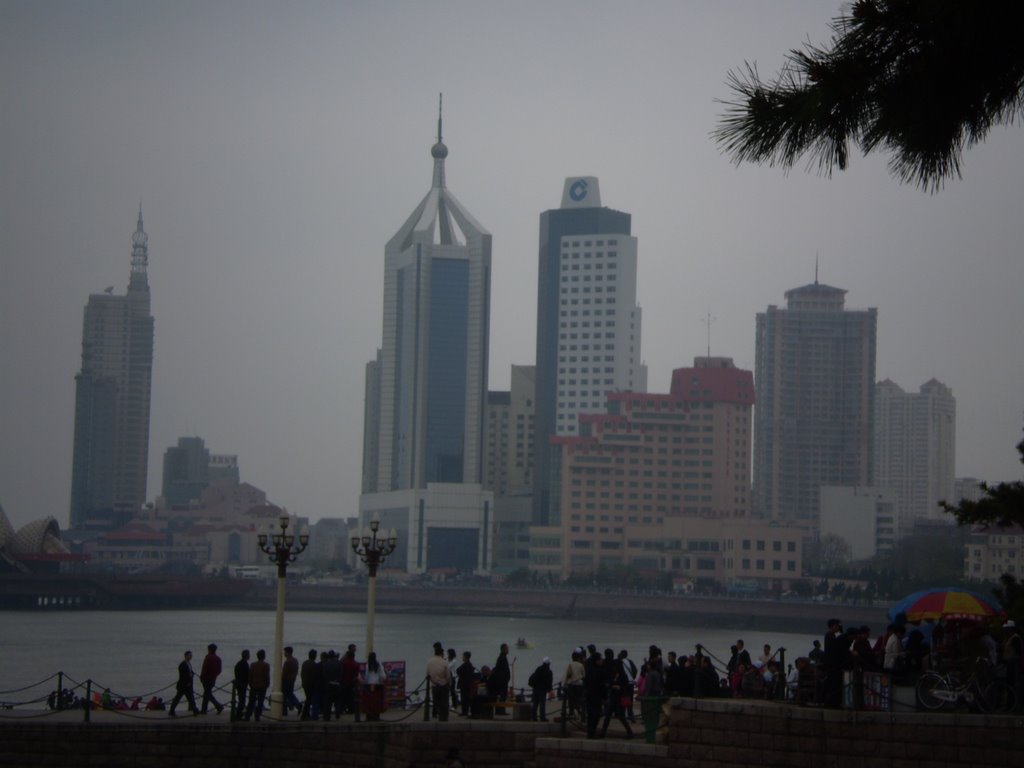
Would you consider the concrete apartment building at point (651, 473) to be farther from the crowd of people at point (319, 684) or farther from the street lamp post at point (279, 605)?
the crowd of people at point (319, 684)

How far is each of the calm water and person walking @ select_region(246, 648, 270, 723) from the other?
30274 millimetres

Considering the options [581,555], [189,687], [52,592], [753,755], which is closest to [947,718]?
[753,755]

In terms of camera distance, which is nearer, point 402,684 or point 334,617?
point 402,684

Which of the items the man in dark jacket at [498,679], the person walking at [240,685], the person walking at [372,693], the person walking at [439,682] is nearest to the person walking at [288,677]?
the person walking at [240,685]

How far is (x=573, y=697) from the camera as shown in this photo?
67.9 ft

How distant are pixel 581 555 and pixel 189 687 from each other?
6224 inches

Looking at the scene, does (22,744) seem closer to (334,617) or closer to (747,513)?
(334,617)

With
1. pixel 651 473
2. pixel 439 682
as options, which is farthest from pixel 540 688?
pixel 651 473

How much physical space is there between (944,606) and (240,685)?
373 inches

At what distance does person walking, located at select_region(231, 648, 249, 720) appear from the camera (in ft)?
74.7

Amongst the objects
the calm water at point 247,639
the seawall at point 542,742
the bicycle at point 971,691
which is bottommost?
the calm water at point 247,639

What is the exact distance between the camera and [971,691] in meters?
15.5

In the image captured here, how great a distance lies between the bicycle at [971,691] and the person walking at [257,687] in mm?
10311

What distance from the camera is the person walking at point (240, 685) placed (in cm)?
2277
